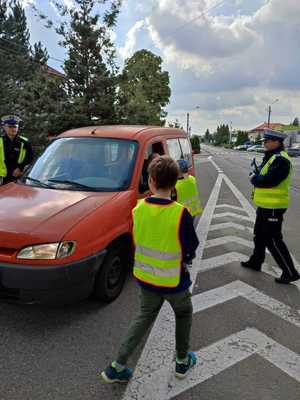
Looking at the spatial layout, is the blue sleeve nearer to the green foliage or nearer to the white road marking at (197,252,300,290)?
the white road marking at (197,252,300,290)

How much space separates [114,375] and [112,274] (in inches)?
50.0

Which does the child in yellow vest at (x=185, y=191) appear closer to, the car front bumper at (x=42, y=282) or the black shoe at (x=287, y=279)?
the black shoe at (x=287, y=279)

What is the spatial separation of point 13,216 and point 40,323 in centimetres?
104

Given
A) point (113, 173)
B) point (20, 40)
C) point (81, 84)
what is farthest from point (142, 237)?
point (20, 40)

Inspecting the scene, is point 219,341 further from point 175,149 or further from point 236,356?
point 175,149

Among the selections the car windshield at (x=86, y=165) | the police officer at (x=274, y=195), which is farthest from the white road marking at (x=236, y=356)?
the car windshield at (x=86, y=165)

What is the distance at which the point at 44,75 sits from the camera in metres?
17.5

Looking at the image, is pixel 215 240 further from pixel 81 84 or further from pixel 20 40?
pixel 20 40

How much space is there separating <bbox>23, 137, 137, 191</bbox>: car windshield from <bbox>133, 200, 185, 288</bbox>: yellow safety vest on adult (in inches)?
61.3

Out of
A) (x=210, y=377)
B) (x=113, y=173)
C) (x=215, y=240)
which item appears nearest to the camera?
(x=210, y=377)

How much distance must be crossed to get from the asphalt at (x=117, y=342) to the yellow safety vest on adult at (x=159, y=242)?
2.70ft

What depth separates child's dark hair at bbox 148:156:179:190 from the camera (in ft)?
7.35

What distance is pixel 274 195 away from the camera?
419 cm

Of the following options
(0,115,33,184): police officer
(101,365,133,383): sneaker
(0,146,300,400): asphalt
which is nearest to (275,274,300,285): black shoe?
(0,146,300,400): asphalt
